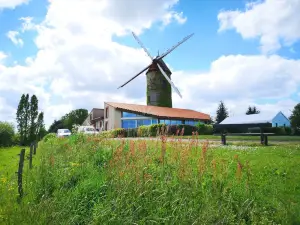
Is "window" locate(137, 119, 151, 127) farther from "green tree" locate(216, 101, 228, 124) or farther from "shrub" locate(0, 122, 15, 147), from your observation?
"green tree" locate(216, 101, 228, 124)

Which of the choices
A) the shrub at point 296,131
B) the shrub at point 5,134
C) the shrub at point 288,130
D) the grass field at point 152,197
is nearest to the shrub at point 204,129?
the shrub at point 288,130

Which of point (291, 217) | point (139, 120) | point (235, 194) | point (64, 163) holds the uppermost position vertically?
point (139, 120)

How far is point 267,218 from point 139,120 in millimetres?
30187

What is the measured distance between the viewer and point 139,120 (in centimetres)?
3500

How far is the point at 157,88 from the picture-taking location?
41625 mm

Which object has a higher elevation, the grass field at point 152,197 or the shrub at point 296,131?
the shrub at point 296,131

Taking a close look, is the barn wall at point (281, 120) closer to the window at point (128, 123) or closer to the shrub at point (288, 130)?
the shrub at point (288, 130)

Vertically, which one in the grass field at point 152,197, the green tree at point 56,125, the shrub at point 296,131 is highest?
the green tree at point 56,125

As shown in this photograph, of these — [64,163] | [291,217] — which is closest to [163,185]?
[291,217]

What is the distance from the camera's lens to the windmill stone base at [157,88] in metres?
41.5

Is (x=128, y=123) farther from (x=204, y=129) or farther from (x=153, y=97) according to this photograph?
(x=204, y=129)

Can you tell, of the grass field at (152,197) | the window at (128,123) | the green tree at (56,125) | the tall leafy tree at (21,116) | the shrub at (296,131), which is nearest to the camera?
the grass field at (152,197)

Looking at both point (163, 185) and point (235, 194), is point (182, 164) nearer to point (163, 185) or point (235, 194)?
point (163, 185)

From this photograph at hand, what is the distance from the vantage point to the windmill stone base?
1634 inches
